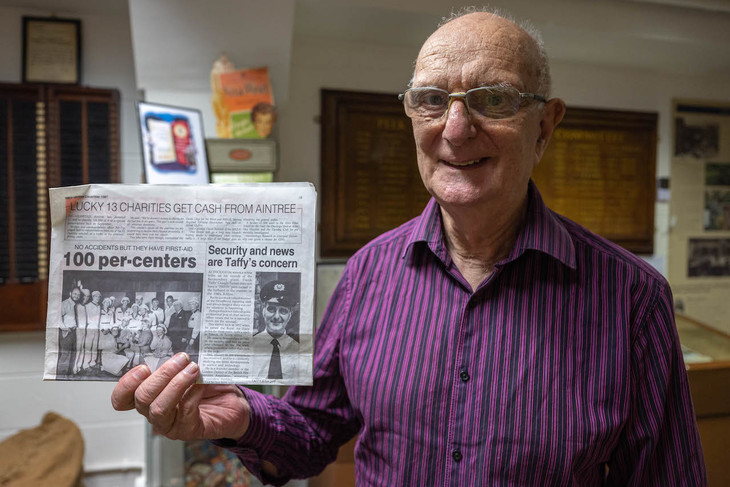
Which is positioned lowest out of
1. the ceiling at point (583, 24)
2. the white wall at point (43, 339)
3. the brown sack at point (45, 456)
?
the brown sack at point (45, 456)

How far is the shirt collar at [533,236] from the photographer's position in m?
0.87

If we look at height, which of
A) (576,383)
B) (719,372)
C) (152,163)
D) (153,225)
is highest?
(152,163)

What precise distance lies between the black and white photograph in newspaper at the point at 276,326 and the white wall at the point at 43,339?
6.16 ft

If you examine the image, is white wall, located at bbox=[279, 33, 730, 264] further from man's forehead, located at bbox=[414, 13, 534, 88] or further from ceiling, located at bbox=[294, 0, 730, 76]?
man's forehead, located at bbox=[414, 13, 534, 88]

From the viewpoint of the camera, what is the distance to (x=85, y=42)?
2.28 metres

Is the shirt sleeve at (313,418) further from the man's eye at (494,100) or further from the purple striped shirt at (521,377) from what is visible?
the man's eye at (494,100)

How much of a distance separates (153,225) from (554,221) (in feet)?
2.20

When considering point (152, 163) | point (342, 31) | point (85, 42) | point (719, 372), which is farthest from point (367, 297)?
point (85, 42)

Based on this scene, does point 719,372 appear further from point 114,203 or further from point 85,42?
point 85,42

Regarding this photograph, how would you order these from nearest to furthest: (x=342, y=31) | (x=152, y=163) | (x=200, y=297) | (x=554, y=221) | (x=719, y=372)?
(x=200, y=297), (x=554, y=221), (x=719, y=372), (x=152, y=163), (x=342, y=31)

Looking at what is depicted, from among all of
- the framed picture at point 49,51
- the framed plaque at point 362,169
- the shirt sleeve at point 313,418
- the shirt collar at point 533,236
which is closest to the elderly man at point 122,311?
the shirt sleeve at point 313,418

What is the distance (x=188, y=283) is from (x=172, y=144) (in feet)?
3.58

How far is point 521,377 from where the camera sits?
0.83 meters

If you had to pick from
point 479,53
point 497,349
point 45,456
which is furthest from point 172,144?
point 45,456
